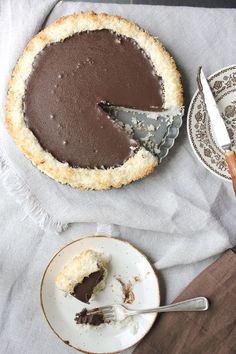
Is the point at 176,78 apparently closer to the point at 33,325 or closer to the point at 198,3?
the point at 198,3

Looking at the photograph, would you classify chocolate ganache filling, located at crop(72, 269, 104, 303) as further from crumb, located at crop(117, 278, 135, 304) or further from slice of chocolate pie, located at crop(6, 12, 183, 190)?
slice of chocolate pie, located at crop(6, 12, 183, 190)

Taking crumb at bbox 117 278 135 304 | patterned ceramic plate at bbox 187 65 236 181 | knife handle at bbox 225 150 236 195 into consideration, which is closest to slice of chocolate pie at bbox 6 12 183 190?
patterned ceramic plate at bbox 187 65 236 181

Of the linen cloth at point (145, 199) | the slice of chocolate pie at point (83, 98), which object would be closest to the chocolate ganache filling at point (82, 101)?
the slice of chocolate pie at point (83, 98)

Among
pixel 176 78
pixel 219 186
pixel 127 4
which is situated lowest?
pixel 219 186

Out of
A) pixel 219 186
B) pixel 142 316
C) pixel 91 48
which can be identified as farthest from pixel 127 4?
pixel 142 316

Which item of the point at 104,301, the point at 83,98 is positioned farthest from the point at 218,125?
the point at 104,301
